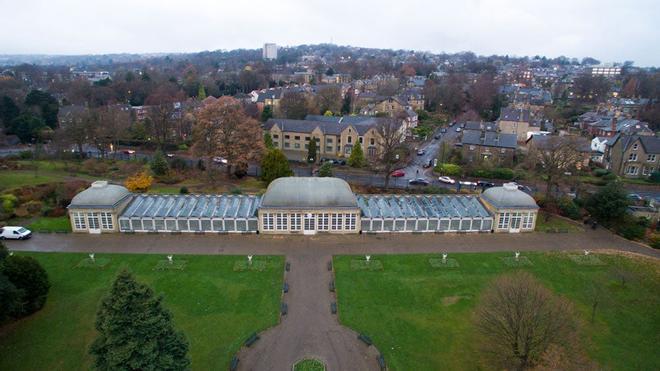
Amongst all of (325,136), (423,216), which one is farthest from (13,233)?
(325,136)

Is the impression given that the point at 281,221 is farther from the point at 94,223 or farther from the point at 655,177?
the point at 655,177

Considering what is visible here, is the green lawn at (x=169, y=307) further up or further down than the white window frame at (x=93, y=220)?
further down

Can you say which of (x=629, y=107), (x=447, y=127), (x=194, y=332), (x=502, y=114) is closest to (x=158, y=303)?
(x=194, y=332)

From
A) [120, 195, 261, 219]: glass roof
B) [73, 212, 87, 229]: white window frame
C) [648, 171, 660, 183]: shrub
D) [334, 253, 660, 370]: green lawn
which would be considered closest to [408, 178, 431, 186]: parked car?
[334, 253, 660, 370]: green lawn

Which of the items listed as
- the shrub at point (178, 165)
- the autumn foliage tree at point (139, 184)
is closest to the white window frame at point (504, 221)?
the autumn foliage tree at point (139, 184)

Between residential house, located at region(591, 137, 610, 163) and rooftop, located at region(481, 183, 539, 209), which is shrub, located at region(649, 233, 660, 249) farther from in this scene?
residential house, located at region(591, 137, 610, 163)

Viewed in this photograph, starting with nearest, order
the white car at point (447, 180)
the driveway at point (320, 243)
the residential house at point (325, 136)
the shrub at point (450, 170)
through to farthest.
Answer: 1. the driveway at point (320, 243)
2. the white car at point (447, 180)
3. the shrub at point (450, 170)
4. the residential house at point (325, 136)

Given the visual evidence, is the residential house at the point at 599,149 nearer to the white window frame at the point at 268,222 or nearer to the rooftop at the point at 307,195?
the rooftop at the point at 307,195
